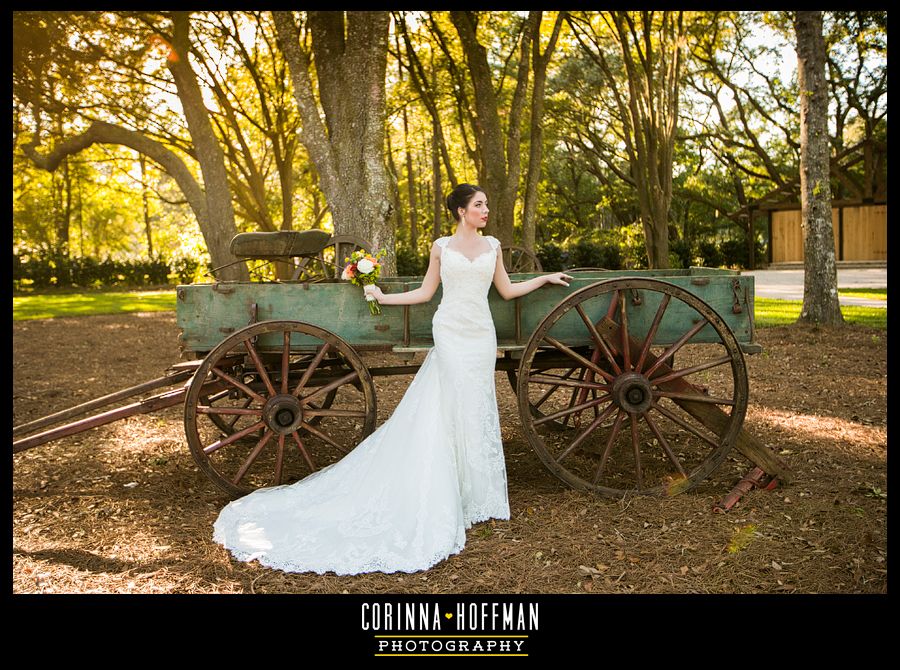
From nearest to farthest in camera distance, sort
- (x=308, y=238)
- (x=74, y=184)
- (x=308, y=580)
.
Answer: (x=308, y=580), (x=308, y=238), (x=74, y=184)

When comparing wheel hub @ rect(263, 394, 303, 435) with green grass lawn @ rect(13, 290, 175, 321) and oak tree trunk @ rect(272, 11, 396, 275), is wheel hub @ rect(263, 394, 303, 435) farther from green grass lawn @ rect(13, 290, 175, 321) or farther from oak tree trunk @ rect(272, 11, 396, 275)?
green grass lawn @ rect(13, 290, 175, 321)

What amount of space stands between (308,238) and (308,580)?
2.26 meters

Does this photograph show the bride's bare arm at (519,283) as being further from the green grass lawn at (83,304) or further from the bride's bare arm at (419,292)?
the green grass lawn at (83,304)

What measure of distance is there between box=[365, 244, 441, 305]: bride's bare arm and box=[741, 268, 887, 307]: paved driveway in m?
11.3

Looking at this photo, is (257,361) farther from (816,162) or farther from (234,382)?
(816,162)

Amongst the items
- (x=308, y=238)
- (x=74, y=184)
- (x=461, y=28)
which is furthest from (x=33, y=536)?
(x=74, y=184)

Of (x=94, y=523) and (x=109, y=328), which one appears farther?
(x=109, y=328)

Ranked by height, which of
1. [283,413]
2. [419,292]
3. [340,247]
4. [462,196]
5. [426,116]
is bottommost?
[283,413]

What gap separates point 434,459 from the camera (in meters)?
3.97

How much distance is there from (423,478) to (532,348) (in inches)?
37.8

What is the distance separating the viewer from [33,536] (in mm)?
3957

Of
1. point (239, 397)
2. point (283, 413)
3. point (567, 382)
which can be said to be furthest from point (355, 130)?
point (567, 382)

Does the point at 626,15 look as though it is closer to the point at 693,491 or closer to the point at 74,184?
the point at 693,491
